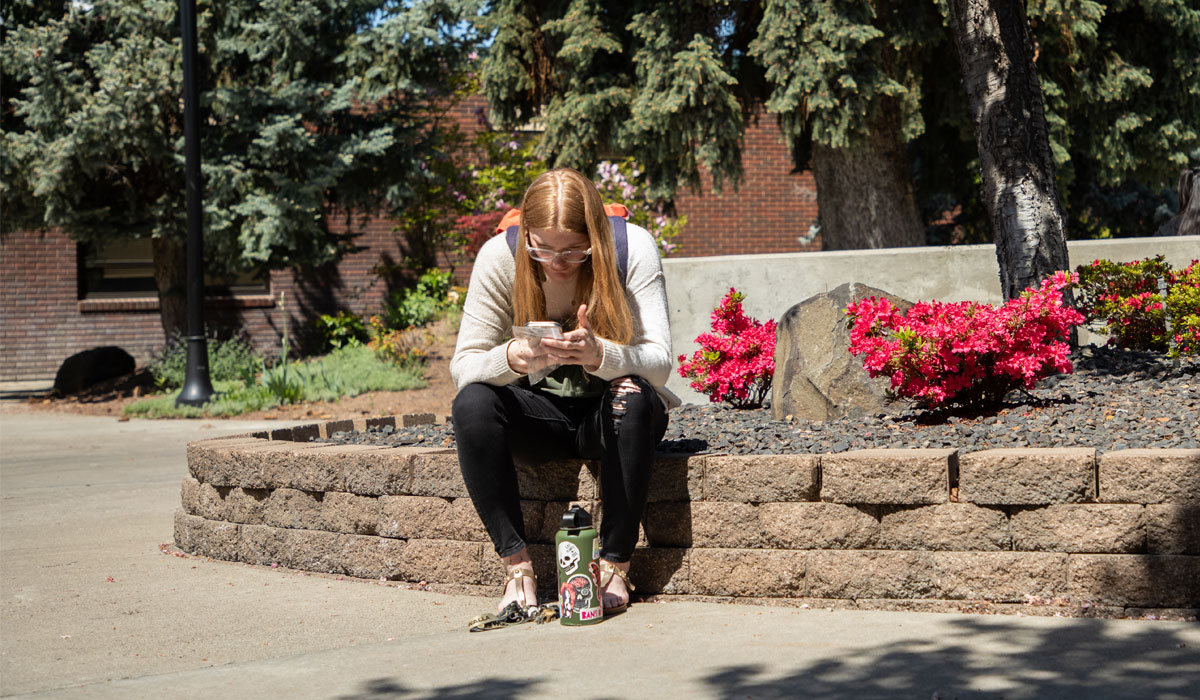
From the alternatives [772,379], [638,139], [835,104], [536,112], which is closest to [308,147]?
[536,112]

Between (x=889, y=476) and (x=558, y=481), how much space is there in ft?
3.80

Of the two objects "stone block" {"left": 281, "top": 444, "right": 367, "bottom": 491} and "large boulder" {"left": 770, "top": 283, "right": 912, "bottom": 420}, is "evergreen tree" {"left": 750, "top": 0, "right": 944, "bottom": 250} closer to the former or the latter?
"large boulder" {"left": 770, "top": 283, "right": 912, "bottom": 420}

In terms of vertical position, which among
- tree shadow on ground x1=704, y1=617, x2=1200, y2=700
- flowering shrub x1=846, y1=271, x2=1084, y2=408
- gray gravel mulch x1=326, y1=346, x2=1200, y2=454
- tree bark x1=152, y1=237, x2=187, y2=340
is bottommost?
Result: tree shadow on ground x1=704, y1=617, x2=1200, y2=700

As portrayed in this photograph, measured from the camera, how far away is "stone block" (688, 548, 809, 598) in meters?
3.85

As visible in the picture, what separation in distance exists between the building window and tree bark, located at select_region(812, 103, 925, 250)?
9.62 m

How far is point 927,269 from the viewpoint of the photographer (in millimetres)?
7574

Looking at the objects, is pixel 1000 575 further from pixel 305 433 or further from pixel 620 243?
pixel 305 433

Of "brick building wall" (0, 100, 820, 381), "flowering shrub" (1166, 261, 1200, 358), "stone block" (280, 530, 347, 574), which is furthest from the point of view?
"brick building wall" (0, 100, 820, 381)

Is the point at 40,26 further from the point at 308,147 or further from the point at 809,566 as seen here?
the point at 809,566

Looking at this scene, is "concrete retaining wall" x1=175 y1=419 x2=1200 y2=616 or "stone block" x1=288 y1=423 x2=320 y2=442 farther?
"stone block" x1=288 y1=423 x2=320 y2=442

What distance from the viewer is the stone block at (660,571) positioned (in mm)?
3998

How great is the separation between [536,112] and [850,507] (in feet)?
29.2

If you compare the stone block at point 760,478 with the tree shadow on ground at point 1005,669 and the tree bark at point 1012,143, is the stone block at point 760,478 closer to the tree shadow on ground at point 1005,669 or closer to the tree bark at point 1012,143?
the tree shadow on ground at point 1005,669

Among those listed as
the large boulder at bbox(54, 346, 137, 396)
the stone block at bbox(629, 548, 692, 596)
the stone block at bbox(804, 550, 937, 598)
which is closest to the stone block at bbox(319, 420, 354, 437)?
the stone block at bbox(629, 548, 692, 596)
